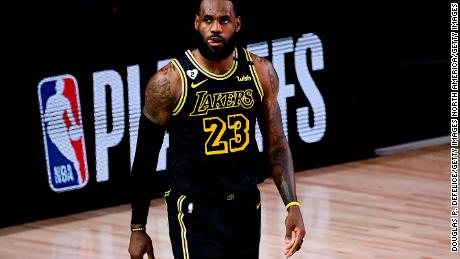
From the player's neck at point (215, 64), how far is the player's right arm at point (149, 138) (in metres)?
0.11

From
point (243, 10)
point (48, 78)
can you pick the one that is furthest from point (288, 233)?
point (243, 10)

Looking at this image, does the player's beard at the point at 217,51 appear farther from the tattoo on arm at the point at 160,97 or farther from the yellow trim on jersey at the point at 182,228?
the yellow trim on jersey at the point at 182,228

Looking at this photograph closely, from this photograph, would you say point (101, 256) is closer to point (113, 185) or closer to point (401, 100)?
point (113, 185)

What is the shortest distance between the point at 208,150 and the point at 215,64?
0.36 meters

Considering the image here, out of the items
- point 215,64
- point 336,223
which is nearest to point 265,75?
point 215,64

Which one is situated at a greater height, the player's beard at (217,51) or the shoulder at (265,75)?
the player's beard at (217,51)

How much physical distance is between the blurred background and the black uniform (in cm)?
334

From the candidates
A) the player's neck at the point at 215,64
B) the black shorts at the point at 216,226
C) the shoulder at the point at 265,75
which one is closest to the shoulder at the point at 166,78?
the player's neck at the point at 215,64

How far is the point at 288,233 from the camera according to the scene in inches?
196

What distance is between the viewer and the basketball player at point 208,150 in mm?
4949

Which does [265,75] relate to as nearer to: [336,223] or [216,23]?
[216,23]

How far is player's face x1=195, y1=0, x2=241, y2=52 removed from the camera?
4.90m

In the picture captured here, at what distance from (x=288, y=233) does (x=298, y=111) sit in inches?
190

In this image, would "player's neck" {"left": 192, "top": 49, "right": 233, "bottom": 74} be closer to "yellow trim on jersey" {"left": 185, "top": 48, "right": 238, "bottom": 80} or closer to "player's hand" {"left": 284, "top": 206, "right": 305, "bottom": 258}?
"yellow trim on jersey" {"left": 185, "top": 48, "right": 238, "bottom": 80}
